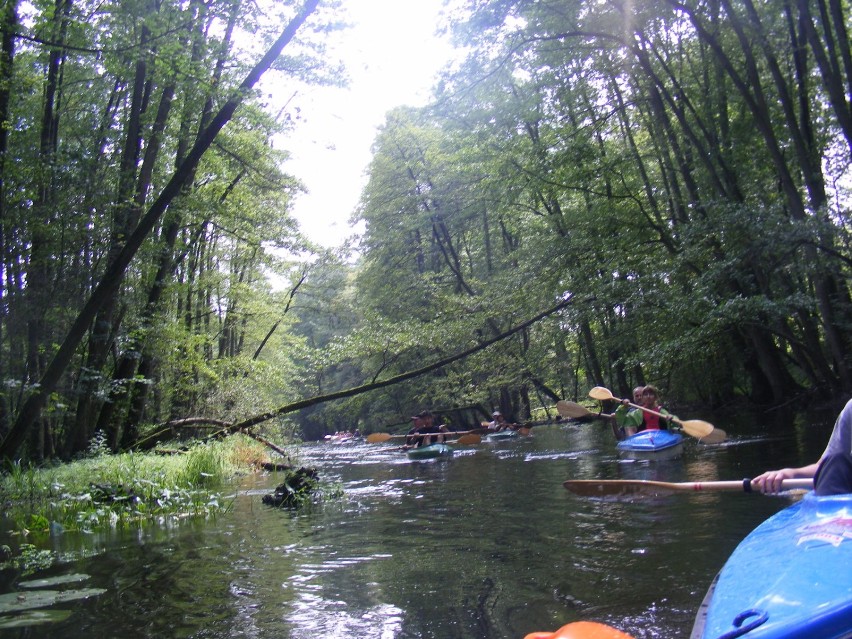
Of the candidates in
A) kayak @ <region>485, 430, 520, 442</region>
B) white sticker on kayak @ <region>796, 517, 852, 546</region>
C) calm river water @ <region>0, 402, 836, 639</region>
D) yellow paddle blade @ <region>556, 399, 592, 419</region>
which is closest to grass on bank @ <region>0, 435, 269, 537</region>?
calm river water @ <region>0, 402, 836, 639</region>

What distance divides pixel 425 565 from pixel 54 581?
2605 mm

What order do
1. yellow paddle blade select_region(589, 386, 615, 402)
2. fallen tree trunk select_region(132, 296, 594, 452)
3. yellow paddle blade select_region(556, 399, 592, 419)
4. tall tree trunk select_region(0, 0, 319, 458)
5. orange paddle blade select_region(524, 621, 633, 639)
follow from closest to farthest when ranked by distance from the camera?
orange paddle blade select_region(524, 621, 633, 639), tall tree trunk select_region(0, 0, 319, 458), fallen tree trunk select_region(132, 296, 594, 452), yellow paddle blade select_region(556, 399, 592, 419), yellow paddle blade select_region(589, 386, 615, 402)

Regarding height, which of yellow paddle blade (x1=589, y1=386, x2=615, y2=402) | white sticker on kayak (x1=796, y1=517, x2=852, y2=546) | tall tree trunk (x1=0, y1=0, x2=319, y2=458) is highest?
tall tree trunk (x1=0, y1=0, x2=319, y2=458)

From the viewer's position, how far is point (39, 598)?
4.30 metres

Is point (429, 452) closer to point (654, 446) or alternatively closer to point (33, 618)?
point (654, 446)

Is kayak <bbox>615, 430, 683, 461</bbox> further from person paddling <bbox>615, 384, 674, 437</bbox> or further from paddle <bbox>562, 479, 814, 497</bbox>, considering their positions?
paddle <bbox>562, 479, 814, 497</bbox>

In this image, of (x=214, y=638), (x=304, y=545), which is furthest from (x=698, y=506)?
(x=214, y=638)

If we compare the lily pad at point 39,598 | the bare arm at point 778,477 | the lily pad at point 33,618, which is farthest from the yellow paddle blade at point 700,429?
the lily pad at point 33,618

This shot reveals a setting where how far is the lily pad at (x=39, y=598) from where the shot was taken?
412cm

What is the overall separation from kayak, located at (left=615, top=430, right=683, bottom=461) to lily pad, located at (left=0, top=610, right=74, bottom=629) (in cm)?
803

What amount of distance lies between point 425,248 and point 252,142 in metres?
14.4

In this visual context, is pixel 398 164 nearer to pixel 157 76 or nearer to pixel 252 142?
pixel 252 142

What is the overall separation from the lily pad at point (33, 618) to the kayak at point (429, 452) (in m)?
10.9

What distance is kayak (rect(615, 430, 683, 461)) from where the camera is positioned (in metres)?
10.0
